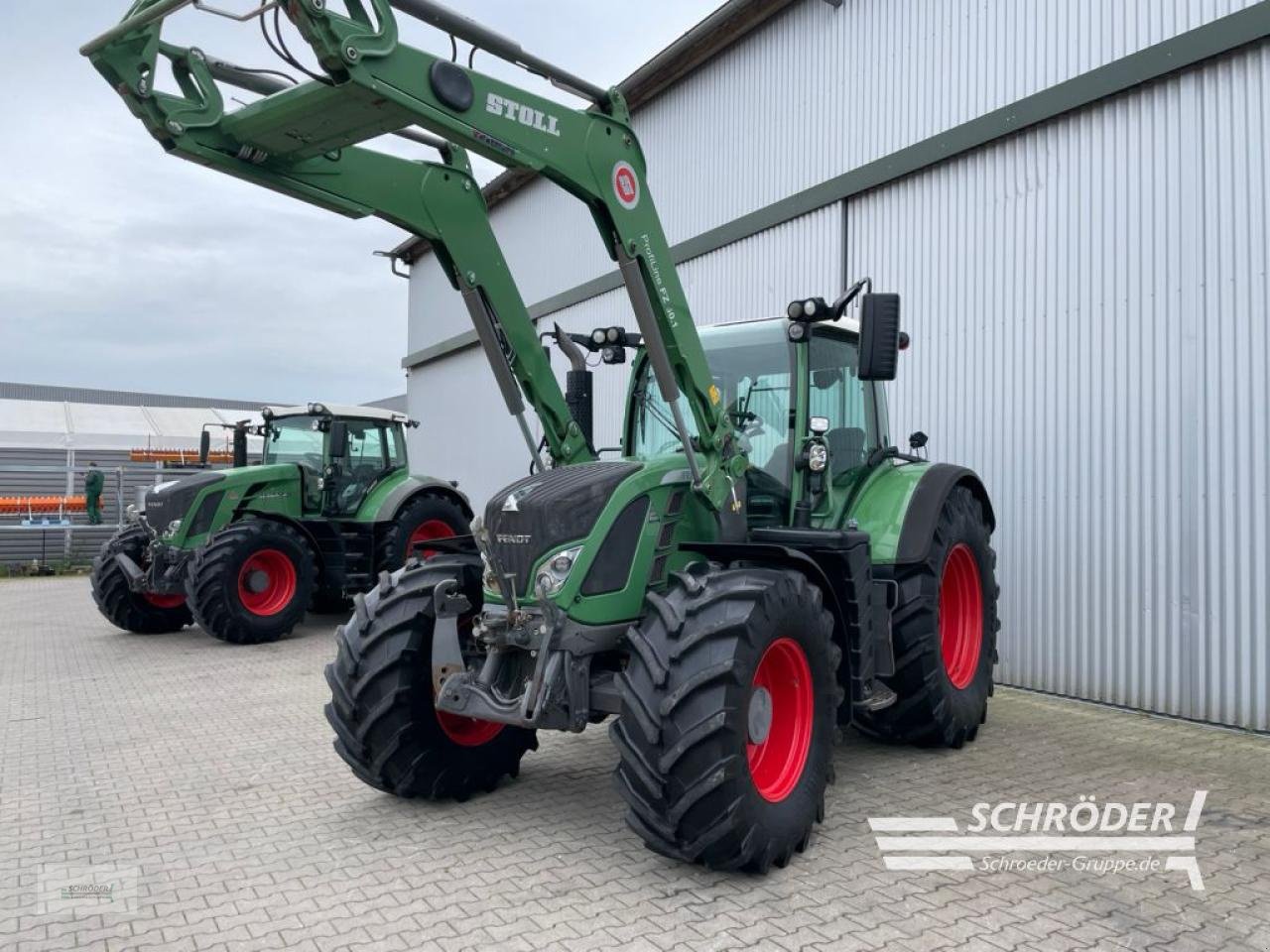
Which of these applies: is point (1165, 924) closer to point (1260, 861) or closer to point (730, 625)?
point (1260, 861)

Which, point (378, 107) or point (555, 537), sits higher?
point (378, 107)

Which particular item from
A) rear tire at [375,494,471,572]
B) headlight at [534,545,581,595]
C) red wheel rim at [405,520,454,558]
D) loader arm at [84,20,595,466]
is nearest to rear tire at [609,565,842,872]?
headlight at [534,545,581,595]

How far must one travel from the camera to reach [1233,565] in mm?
5930

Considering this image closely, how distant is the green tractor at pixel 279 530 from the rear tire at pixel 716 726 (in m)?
7.07

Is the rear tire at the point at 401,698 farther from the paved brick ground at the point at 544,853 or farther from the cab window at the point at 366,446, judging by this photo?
the cab window at the point at 366,446

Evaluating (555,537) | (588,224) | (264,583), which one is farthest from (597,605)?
(588,224)

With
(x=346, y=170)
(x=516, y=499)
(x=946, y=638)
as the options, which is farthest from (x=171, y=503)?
(x=946, y=638)

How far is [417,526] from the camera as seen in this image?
10.9 metres

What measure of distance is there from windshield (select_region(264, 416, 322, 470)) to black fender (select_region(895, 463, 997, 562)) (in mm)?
7530

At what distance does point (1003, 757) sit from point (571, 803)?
2.52 m

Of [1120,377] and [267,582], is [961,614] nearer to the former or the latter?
[1120,377]

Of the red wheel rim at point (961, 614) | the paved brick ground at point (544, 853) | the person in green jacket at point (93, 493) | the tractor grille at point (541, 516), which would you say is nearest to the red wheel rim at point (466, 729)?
the paved brick ground at point (544, 853)

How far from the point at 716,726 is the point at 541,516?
4.02ft

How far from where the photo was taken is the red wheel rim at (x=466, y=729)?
4547 mm
